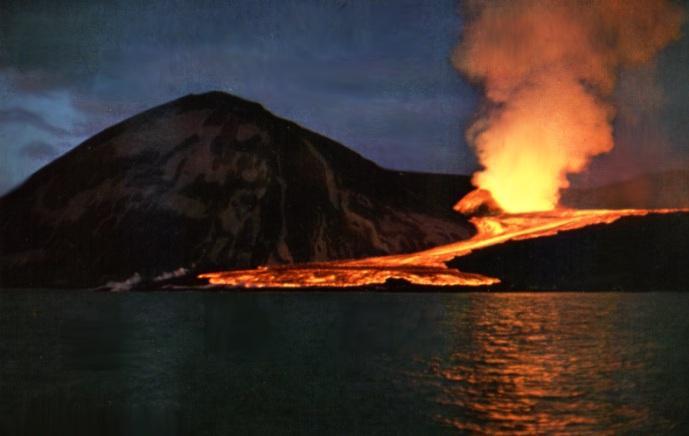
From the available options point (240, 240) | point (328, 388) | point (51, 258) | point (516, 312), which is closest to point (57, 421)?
point (328, 388)

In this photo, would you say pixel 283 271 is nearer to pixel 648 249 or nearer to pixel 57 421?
pixel 648 249

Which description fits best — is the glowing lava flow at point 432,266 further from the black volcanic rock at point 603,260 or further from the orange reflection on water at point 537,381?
the orange reflection on water at point 537,381

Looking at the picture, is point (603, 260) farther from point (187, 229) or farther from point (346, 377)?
point (346, 377)

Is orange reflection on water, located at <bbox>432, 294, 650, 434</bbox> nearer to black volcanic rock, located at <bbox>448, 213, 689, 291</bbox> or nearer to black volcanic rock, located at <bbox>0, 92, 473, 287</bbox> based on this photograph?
black volcanic rock, located at <bbox>448, 213, 689, 291</bbox>

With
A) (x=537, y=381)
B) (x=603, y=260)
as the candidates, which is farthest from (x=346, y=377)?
(x=603, y=260)

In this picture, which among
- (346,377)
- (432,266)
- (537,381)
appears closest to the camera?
(537,381)

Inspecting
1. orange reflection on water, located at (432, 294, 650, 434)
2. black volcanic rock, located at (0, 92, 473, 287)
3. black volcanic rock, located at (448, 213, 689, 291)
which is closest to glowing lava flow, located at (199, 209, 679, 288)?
black volcanic rock, located at (448, 213, 689, 291)
